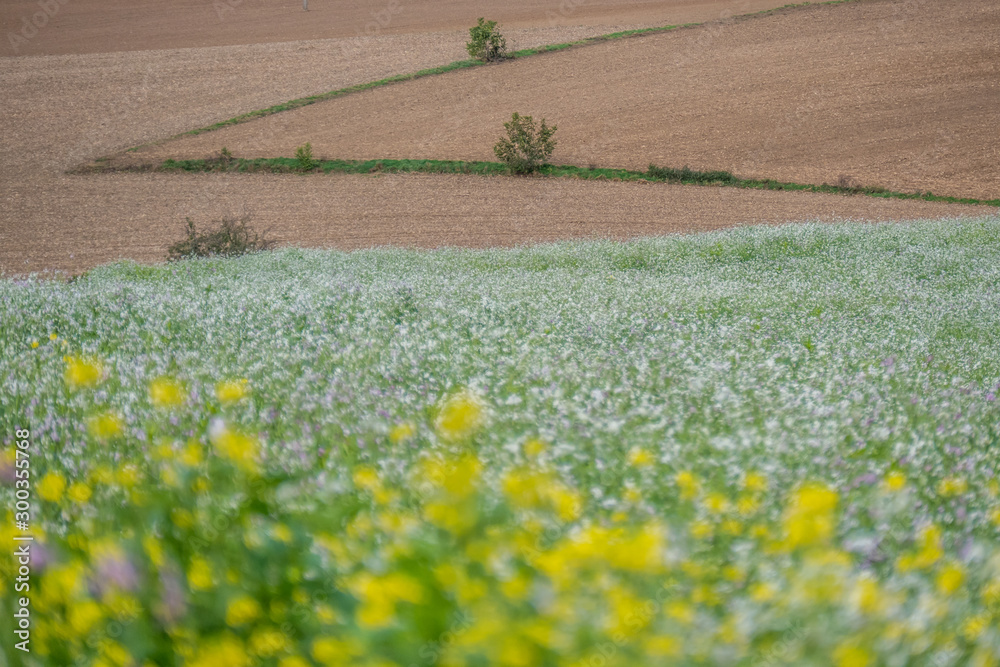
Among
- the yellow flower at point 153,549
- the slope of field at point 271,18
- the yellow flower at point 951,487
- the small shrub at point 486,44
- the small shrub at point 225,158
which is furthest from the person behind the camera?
the slope of field at point 271,18

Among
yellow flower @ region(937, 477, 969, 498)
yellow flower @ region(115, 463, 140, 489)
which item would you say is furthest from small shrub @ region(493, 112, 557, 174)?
yellow flower @ region(115, 463, 140, 489)

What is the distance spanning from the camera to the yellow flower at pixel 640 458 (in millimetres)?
3249

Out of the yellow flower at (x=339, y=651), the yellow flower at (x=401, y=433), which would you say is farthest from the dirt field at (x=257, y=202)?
the yellow flower at (x=339, y=651)

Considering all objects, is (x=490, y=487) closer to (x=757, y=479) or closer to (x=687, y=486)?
(x=687, y=486)

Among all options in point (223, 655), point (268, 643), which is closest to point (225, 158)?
point (268, 643)

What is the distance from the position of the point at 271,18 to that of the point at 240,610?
8655 cm

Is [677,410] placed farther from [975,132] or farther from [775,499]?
[975,132]

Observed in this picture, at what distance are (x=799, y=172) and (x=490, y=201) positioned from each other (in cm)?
1644

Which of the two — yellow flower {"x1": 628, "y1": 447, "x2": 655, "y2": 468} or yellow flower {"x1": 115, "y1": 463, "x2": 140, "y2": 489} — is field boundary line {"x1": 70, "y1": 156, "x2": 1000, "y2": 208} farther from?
yellow flower {"x1": 115, "y1": 463, "x2": 140, "y2": 489}

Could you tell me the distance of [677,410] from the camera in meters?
4.83

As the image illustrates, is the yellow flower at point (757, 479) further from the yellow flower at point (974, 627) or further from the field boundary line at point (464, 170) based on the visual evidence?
the field boundary line at point (464, 170)

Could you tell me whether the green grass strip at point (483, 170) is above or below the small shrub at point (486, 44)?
below

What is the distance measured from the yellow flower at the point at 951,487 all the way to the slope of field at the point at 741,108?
37709mm

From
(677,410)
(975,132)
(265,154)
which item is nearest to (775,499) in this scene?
(677,410)
